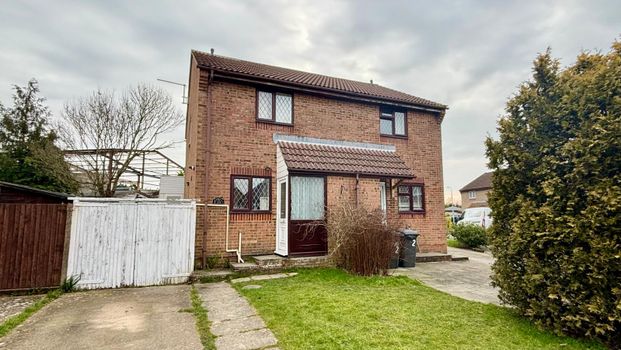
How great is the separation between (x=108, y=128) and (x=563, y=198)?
61.2 feet

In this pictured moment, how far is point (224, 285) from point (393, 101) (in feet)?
29.6

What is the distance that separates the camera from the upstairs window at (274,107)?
10.3 meters

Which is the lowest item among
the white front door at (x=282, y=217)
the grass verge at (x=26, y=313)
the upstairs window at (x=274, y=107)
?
the grass verge at (x=26, y=313)

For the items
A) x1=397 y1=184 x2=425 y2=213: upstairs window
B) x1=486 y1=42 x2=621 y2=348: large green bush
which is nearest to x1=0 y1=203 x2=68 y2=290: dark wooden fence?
x1=486 y1=42 x2=621 y2=348: large green bush

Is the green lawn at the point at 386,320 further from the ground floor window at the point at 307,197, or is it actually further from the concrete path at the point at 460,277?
the ground floor window at the point at 307,197

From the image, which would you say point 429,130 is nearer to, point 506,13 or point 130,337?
point 506,13

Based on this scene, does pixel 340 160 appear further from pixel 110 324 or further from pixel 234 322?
pixel 110 324

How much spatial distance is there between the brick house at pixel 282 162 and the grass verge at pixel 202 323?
2823mm

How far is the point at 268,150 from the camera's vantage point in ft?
33.1

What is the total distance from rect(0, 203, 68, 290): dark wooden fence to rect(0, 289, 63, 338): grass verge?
1.43ft

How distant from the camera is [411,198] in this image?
12000mm

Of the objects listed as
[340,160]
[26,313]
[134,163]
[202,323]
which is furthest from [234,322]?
[134,163]

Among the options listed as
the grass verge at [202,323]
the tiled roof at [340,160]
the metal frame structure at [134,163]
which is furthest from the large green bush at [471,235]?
the metal frame structure at [134,163]

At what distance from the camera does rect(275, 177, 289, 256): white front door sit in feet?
30.1
